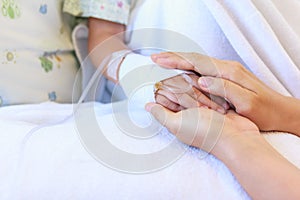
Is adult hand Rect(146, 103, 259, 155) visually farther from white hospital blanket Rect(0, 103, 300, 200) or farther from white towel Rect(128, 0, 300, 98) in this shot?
white towel Rect(128, 0, 300, 98)

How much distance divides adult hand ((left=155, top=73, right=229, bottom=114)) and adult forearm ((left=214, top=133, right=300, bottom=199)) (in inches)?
3.2

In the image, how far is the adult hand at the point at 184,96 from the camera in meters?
0.53

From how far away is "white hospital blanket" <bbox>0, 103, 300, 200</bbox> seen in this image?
417 millimetres

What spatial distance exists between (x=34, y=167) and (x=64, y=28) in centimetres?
43

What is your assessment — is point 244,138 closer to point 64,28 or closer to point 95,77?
point 95,77

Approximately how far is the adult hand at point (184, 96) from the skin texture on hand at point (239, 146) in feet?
0.06

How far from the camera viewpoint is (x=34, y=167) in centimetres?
43

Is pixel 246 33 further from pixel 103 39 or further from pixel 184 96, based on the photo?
pixel 103 39

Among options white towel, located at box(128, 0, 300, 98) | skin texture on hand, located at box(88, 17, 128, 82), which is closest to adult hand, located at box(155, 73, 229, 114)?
white towel, located at box(128, 0, 300, 98)

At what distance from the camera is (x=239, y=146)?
17.8 inches

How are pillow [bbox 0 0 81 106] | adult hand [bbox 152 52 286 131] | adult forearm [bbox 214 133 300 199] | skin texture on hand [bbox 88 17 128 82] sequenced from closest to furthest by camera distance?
adult forearm [bbox 214 133 300 199]
adult hand [bbox 152 52 286 131]
pillow [bbox 0 0 81 106]
skin texture on hand [bbox 88 17 128 82]

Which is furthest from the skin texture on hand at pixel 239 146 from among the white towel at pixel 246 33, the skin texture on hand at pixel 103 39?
the skin texture on hand at pixel 103 39

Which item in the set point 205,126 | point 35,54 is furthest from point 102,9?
point 205,126

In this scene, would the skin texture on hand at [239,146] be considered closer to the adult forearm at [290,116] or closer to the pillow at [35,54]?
the adult forearm at [290,116]
